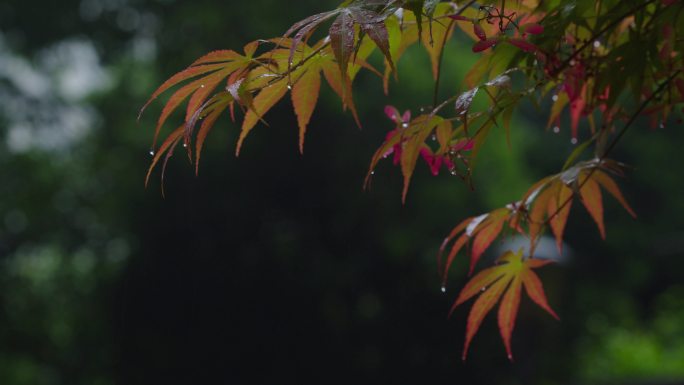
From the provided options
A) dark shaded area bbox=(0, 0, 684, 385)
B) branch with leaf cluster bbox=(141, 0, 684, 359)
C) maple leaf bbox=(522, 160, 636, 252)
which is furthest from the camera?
dark shaded area bbox=(0, 0, 684, 385)

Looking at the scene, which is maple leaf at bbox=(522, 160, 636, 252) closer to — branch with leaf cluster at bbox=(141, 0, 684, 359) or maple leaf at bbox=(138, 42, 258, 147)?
branch with leaf cluster at bbox=(141, 0, 684, 359)

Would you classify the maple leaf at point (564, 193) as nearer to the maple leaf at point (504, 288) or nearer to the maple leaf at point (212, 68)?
the maple leaf at point (504, 288)

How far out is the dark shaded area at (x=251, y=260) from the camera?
16.0 ft

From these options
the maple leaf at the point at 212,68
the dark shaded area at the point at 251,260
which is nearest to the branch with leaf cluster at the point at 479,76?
the maple leaf at the point at 212,68

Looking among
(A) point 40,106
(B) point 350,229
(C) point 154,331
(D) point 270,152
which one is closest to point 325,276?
(B) point 350,229

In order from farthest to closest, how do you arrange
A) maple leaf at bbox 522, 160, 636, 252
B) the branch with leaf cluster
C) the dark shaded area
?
the dark shaded area, maple leaf at bbox 522, 160, 636, 252, the branch with leaf cluster

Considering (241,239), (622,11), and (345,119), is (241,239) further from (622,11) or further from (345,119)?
(622,11)

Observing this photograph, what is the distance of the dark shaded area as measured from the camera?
4.89 metres

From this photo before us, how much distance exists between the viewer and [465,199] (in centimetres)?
502

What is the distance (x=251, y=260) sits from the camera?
201 inches

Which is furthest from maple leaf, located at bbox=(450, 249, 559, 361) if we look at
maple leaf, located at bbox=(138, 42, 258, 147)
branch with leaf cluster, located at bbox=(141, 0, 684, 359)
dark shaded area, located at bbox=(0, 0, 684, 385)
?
dark shaded area, located at bbox=(0, 0, 684, 385)

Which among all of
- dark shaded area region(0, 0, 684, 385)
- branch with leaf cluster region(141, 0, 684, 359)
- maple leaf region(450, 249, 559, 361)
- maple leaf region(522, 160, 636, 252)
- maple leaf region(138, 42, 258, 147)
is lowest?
dark shaded area region(0, 0, 684, 385)

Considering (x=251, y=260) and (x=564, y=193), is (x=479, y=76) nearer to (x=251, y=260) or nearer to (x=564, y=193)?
(x=564, y=193)

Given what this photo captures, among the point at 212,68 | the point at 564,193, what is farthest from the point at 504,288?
the point at 212,68
